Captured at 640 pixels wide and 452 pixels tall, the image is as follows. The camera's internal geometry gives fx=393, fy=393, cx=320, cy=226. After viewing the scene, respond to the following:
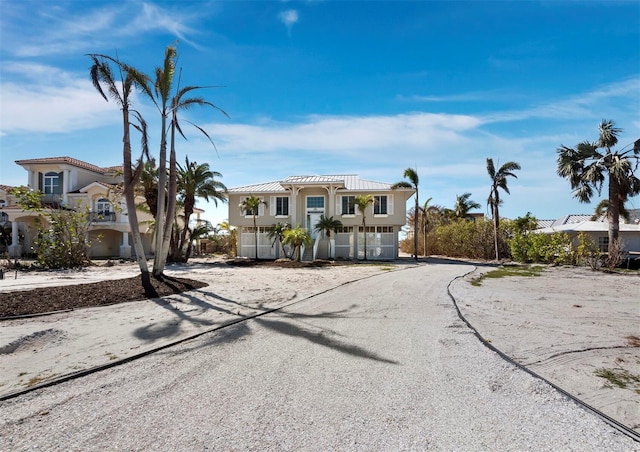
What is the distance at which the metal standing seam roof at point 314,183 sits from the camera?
29531mm

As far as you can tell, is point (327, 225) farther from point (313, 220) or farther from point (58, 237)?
point (58, 237)

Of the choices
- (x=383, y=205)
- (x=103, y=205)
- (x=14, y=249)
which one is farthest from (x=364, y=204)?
(x=14, y=249)

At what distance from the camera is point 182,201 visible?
27.3 m

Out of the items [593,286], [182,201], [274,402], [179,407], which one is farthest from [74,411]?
[182,201]

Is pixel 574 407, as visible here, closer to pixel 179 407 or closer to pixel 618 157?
pixel 179 407

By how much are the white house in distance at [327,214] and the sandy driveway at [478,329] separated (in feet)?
57.4

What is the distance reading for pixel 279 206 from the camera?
103 feet

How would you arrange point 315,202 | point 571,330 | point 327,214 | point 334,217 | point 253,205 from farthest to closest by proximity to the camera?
point 315,202 → point 327,214 → point 334,217 → point 253,205 → point 571,330

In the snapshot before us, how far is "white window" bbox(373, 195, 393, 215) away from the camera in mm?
30156

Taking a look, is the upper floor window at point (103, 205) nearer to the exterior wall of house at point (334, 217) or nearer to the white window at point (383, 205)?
the exterior wall of house at point (334, 217)

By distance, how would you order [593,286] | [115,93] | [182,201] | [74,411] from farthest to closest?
1. [182,201]
2. [593,286]
3. [115,93]
4. [74,411]

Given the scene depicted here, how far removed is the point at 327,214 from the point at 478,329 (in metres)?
23.6

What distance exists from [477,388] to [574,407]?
899 mm

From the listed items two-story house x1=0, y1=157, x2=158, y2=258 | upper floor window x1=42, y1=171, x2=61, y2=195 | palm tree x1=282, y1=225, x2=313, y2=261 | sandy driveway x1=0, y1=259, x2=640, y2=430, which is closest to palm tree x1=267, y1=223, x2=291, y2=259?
palm tree x1=282, y1=225, x2=313, y2=261
